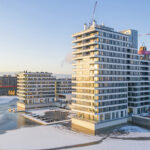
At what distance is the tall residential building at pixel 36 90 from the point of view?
13425 centimetres

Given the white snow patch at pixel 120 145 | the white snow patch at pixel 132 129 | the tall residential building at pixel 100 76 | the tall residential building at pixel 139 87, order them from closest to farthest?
Result: the white snow patch at pixel 120 145 → the white snow patch at pixel 132 129 → the tall residential building at pixel 100 76 → the tall residential building at pixel 139 87

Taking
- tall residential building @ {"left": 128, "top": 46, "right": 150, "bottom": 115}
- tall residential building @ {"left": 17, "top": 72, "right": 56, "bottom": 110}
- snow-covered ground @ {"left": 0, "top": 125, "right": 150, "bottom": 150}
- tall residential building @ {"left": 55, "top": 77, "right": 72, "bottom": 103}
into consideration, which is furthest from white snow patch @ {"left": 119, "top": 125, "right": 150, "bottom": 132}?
tall residential building @ {"left": 17, "top": 72, "right": 56, "bottom": 110}

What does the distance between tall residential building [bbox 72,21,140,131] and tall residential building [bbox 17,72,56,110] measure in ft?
189

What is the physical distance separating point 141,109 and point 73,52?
157 ft

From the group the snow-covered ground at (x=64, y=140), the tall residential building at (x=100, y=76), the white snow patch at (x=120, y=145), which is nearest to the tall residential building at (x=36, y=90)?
the tall residential building at (x=100, y=76)

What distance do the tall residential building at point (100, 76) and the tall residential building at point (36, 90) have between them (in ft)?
189

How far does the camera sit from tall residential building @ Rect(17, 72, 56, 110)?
5285 inches

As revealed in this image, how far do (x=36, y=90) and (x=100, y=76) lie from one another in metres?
74.5

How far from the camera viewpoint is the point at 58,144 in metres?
56.5

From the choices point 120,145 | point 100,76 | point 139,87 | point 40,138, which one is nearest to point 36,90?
point 100,76

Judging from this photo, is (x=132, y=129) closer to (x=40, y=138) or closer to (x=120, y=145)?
(x=120, y=145)

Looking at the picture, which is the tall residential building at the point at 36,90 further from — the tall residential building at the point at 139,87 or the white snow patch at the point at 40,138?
the tall residential building at the point at 139,87

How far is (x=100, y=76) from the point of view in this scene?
77188 millimetres

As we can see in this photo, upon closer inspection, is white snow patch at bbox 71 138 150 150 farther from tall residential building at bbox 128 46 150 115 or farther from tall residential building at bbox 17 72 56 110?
tall residential building at bbox 17 72 56 110
